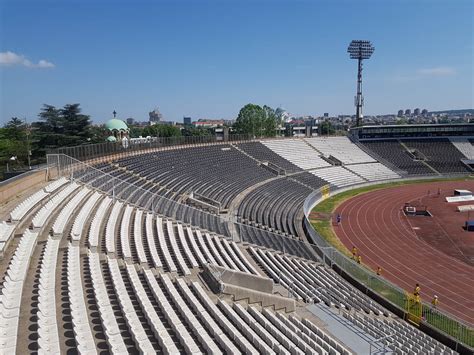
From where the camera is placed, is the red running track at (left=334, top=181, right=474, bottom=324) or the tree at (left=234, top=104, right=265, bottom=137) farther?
the tree at (left=234, top=104, right=265, bottom=137)

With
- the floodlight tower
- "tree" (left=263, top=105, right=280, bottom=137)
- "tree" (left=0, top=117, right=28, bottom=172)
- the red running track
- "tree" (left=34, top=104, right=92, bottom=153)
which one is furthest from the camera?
"tree" (left=263, top=105, right=280, bottom=137)

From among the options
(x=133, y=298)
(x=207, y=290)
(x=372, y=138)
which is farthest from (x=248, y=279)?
(x=372, y=138)

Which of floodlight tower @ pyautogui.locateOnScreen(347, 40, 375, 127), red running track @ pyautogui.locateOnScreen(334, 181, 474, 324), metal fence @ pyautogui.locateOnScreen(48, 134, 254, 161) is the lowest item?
red running track @ pyautogui.locateOnScreen(334, 181, 474, 324)

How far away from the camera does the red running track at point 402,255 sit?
797 inches

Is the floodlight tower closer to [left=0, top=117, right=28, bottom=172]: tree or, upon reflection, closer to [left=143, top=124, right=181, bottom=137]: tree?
[left=143, top=124, right=181, bottom=137]: tree

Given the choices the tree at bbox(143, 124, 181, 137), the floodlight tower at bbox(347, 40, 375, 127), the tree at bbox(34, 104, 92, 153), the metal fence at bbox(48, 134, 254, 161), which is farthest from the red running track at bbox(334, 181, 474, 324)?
the tree at bbox(143, 124, 181, 137)

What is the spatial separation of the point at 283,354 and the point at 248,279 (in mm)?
4933

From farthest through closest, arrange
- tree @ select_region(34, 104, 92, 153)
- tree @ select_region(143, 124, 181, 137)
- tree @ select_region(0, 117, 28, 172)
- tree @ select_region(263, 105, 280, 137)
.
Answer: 1. tree @ select_region(143, 124, 181, 137)
2. tree @ select_region(263, 105, 280, 137)
3. tree @ select_region(34, 104, 92, 153)
4. tree @ select_region(0, 117, 28, 172)

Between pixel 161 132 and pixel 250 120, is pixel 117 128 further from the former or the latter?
pixel 161 132

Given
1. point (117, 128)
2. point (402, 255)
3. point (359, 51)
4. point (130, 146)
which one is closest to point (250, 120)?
point (359, 51)

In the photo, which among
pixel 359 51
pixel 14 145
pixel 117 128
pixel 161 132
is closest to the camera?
pixel 14 145

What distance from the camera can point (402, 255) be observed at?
26.2 meters

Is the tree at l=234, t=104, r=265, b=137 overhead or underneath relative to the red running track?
overhead

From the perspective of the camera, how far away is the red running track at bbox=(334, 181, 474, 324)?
20.2 m
